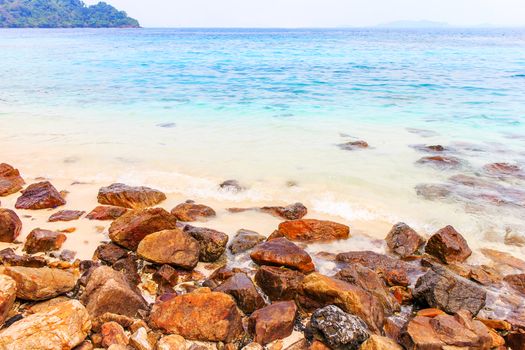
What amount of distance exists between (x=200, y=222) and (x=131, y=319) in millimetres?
2201

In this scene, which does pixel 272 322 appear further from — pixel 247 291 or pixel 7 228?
→ pixel 7 228

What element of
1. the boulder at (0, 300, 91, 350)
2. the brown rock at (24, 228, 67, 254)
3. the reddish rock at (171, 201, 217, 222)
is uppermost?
the boulder at (0, 300, 91, 350)

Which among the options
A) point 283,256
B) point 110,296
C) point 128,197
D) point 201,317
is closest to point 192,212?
point 128,197

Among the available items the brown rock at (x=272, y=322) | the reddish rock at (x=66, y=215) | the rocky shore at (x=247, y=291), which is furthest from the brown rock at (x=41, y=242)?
the brown rock at (x=272, y=322)

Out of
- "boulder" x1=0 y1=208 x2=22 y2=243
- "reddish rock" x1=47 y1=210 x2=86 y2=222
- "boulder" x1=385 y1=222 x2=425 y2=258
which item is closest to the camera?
"boulder" x1=0 y1=208 x2=22 y2=243

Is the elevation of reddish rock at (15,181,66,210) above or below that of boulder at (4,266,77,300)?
below

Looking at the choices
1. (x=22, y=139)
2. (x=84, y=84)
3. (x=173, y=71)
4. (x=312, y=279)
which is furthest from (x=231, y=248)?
(x=173, y=71)

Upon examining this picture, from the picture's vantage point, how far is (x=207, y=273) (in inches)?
166

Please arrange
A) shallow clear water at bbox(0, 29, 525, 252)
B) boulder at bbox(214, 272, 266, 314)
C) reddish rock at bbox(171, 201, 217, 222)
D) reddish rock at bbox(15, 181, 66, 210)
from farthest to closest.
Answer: shallow clear water at bbox(0, 29, 525, 252), reddish rock at bbox(15, 181, 66, 210), reddish rock at bbox(171, 201, 217, 222), boulder at bbox(214, 272, 266, 314)

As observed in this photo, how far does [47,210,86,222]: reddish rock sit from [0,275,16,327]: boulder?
2.05 m

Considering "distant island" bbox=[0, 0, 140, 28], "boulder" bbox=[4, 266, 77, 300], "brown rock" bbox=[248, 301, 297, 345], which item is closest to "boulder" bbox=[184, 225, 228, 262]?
"brown rock" bbox=[248, 301, 297, 345]

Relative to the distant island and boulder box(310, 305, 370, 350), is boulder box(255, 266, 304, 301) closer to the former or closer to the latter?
boulder box(310, 305, 370, 350)

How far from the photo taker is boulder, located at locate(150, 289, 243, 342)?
3168 millimetres

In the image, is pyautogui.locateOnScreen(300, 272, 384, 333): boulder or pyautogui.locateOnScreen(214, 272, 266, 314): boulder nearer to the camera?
pyautogui.locateOnScreen(300, 272, 384, 333): boulder
